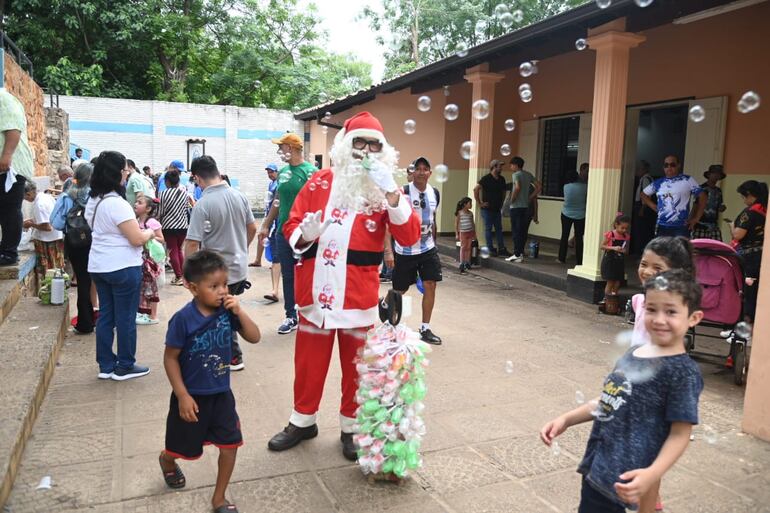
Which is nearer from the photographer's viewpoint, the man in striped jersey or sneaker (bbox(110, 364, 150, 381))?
sneaker (bbox(110, 364, 150, 381))

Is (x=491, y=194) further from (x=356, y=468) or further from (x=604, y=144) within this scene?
(x=356, y=468)

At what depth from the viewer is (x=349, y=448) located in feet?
11.5

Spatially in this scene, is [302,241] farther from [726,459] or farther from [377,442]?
[726,459]

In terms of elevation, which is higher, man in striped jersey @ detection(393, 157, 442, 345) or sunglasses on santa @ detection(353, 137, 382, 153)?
sunglasses on santa @ detection(353, 137, 382, 153)

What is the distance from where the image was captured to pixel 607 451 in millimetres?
2152

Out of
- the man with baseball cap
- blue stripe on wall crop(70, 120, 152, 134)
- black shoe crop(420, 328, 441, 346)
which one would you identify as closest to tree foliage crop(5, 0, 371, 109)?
blue stripe on wall crop(70, 120, 152, 134)

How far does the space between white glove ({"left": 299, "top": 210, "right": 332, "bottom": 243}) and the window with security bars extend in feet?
31.8

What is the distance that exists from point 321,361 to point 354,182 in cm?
105

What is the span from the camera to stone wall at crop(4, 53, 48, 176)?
7.95 meters

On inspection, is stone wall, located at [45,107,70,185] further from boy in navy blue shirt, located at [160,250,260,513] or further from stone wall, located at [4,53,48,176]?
boy in navy blue shirt, located at [160,250,260,513]

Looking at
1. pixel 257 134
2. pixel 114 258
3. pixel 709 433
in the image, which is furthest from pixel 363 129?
pixel 257 134

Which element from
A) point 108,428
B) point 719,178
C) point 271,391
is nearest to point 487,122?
point 719,178

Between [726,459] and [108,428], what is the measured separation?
3.78 metres

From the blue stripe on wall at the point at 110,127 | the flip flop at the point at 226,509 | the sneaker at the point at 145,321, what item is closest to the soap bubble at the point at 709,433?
the flip flop at the point at 226,509
